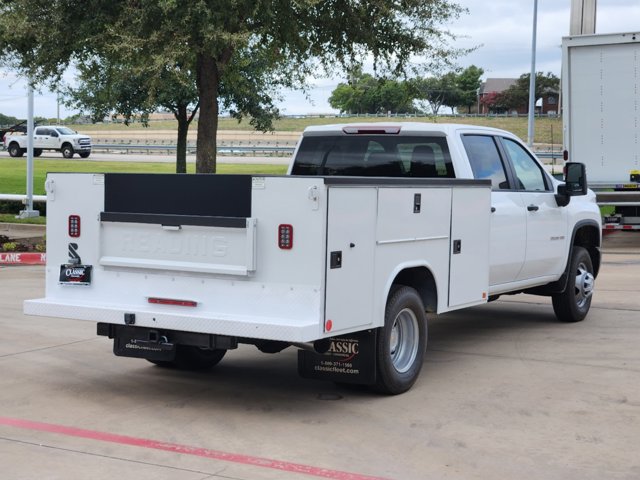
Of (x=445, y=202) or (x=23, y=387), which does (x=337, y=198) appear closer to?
(x=445, y=202)

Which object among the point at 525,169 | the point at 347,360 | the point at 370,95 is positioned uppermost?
the point at 370,95

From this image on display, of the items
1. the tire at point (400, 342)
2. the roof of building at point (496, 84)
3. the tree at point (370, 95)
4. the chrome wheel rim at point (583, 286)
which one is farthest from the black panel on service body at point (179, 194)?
the roof of building at point (496, 84)

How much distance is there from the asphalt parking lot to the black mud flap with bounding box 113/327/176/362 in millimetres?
345

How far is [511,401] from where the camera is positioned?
310 inches

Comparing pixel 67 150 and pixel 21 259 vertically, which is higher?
pixel 67 150

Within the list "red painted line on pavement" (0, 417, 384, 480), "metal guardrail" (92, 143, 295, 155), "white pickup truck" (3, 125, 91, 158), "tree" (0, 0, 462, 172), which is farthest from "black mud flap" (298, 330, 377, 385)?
"metal guardrail" (92, 143, 295, 155)

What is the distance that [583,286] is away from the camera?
455 inches

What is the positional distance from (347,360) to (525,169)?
3903 millimetres

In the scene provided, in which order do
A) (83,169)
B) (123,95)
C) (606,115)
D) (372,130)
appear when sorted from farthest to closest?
(83,169)
(123,95)
(606,115)
(372,130)

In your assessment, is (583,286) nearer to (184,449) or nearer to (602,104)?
→ (184,449)

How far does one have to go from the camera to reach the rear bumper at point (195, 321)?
6.80 metres

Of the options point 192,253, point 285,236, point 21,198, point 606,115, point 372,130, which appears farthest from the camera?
point 21,198

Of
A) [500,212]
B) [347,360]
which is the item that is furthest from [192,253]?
[500,212]

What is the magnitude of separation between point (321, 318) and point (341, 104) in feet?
414
